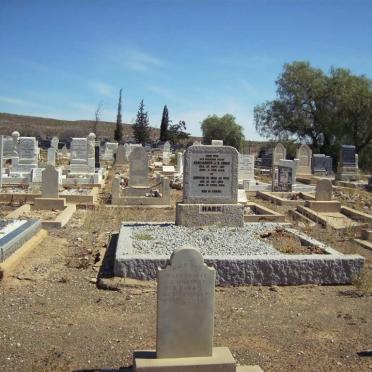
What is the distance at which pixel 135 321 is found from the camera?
5816 mm

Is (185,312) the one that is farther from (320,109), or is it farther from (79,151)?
(320,109)

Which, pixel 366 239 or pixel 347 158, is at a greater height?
pixel 347 158

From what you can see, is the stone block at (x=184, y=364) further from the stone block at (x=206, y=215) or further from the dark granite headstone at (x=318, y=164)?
the dark granite headstone at (x=318, y=164)

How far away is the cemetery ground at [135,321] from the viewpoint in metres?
4.84

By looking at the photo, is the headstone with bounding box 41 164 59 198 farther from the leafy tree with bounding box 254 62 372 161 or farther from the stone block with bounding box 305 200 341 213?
the leafy tree with bounding box 254 62 372 161

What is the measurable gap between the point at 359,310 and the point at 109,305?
318 centimetres

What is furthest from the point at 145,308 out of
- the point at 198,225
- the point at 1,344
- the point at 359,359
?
the point at 198,225

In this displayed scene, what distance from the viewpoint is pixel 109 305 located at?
633 centimetres

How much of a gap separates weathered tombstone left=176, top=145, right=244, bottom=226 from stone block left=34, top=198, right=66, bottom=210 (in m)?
5.28

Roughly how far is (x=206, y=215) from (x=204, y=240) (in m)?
1.32

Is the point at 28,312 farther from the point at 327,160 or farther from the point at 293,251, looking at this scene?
the point at 327,160

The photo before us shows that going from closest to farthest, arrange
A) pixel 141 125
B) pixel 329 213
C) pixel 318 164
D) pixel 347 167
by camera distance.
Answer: pixel 329 213
pixel 347 167
pixel 318 164
pixel 141 125

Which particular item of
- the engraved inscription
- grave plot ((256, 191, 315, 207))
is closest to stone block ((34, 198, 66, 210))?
the engraved inscription

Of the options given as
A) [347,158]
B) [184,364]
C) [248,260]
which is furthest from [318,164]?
[184,364]
